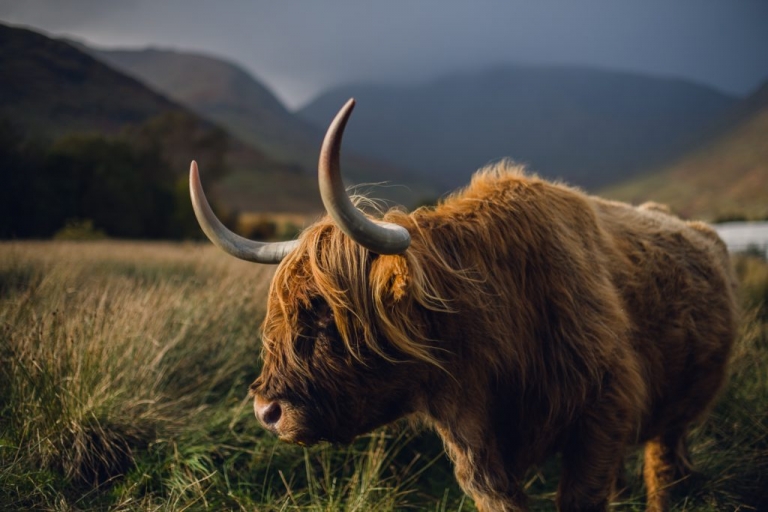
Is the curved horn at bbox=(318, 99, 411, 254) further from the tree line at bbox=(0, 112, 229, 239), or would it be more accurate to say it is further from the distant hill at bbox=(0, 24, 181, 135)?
the distant hill at bbox=(0, 24, 181, 135)

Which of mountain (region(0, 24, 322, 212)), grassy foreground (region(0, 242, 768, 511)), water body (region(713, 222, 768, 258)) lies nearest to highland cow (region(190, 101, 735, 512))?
grassy foreground (region(0, 242, 768, 511))

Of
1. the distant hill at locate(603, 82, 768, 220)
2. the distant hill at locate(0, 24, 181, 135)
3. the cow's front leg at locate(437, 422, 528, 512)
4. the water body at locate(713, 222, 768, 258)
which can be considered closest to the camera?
the cow's front leg at locate(437, 422, 528, 512)

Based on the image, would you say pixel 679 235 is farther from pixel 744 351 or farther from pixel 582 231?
pixel 744 351

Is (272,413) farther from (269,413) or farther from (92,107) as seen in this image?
(92,107)

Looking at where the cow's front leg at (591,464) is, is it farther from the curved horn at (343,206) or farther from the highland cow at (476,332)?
the curved horn at (343,206)

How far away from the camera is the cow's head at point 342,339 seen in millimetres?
2236

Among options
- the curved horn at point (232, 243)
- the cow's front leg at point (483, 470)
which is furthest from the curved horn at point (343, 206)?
the cow's front leg at point (483, 470)

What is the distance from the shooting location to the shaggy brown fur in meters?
2.26

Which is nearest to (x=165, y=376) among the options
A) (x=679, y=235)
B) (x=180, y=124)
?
(x=679, y=235)

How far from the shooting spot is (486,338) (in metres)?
2.44

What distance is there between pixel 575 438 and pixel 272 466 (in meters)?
2.00

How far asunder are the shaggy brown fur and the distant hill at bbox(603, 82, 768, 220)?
20397 millimetres

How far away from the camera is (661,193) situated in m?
35.6

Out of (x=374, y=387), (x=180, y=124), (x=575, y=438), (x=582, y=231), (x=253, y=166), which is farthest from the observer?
(x=253, y=166)
